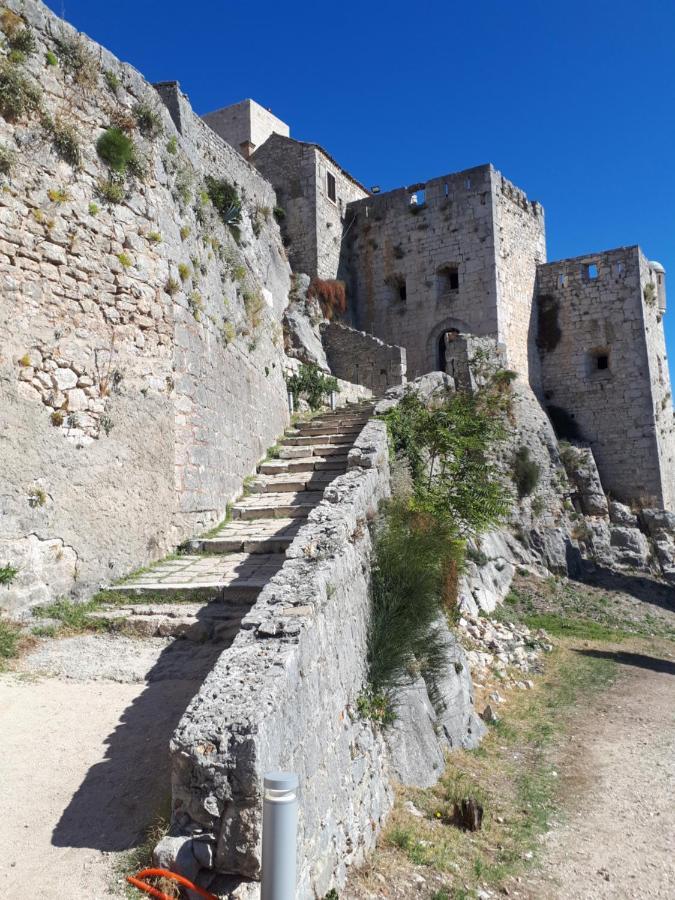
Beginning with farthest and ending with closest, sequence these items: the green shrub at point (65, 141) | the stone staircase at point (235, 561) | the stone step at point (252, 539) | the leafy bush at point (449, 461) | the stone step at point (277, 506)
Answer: the leafy bush at point (449, 461) → the stone step at point (277, 506) → the stone step at point (252, 539) → the green shrub at point (65, 141) → the stone staircase at point (235, 561)

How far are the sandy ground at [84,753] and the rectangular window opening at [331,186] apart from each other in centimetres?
1900

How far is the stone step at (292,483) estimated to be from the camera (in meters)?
8.93

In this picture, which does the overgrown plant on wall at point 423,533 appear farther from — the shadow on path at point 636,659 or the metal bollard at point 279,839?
the shadow on path at point 636,659

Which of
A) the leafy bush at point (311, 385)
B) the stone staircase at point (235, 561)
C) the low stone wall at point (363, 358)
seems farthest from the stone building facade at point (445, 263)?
the stone staircase at point (235, 561)

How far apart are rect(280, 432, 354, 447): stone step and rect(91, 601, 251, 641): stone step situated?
17.2 ft

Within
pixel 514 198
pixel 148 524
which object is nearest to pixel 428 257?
pixel 514 198

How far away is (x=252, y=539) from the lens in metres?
7.14

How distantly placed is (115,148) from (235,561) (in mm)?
4334

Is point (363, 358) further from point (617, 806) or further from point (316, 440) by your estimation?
point (617, 806)

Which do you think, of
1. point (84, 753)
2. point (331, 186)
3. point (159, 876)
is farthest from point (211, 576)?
point (331, 186)

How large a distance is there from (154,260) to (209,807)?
579 centimetres

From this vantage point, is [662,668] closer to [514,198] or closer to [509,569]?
[509,569]

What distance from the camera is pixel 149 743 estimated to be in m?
3.72

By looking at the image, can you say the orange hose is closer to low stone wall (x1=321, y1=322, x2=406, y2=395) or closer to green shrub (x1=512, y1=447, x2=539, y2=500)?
green shrub (x1=512, y1=447, x2=539, y2=500)
